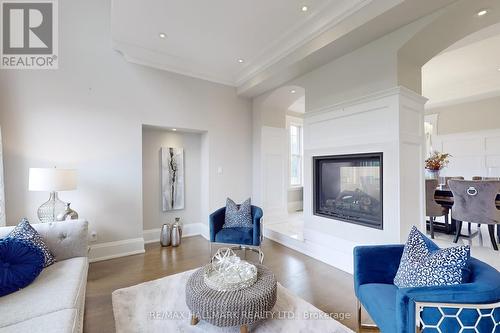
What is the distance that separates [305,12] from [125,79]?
283 centimetres

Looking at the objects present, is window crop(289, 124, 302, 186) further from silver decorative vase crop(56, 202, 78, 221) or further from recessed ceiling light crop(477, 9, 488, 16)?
silver decorative vase crop(56, 202, 78, 221)

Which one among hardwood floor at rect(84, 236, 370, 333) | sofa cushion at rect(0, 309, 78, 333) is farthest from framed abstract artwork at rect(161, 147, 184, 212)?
sofa cushion at rect(0, 309, 78, 333)

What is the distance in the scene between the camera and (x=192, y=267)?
3.08 m

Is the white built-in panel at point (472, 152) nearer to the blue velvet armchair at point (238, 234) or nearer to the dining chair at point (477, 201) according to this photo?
the dining chair at point (477, 201)

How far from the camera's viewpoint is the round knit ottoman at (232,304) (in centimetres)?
158

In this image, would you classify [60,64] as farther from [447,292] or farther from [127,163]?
[447,292]

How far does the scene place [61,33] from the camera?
126 inches

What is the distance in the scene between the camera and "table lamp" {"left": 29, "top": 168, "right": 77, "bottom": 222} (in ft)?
8.53

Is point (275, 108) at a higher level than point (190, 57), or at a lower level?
lower

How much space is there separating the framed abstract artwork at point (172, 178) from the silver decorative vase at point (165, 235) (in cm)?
48

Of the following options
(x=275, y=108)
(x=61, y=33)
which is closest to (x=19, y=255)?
(x=61, y=33)

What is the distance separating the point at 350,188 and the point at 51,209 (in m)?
3.94

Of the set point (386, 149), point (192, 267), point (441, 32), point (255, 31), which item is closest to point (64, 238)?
point (192, 267)

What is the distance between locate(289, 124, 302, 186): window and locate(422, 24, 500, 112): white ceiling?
3.26 m
